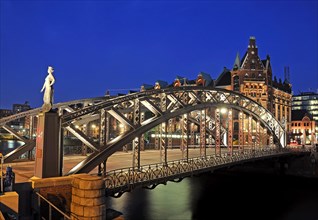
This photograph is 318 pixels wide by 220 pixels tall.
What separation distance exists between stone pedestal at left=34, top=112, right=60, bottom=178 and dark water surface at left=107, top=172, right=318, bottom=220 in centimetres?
1395

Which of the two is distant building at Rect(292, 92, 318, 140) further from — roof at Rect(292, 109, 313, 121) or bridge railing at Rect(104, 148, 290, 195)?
→ bridge railing at Rect(104, 148, 290, 195)

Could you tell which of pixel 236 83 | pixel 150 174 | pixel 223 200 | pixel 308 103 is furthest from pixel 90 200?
pixel 308 103

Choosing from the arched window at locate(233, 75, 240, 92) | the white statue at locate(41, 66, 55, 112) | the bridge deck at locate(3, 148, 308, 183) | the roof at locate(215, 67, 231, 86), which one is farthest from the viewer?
the roof at locate(215, 67, 231, 86)

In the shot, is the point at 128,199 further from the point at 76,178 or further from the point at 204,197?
the point at 76,178

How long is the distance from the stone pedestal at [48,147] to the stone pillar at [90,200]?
245cm

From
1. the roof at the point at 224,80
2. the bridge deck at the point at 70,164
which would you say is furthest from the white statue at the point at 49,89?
the roof at the point at 224,80

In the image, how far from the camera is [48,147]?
16156 mm

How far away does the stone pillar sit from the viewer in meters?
14.0

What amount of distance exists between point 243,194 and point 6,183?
108ft

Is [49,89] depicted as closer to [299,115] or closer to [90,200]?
[90,200]

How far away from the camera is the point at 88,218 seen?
1395cm

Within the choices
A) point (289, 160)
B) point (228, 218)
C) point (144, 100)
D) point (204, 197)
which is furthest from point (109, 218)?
point (289, 160)

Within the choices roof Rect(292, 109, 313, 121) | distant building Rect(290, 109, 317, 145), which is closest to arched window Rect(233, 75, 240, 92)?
distant building Rect(290, 109, 317, 145)

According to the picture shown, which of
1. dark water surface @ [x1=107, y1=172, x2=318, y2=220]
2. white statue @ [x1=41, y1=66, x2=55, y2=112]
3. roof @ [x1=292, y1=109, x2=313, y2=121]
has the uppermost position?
roof @ [x1=292, y1=109, x2=313, y2=121]
